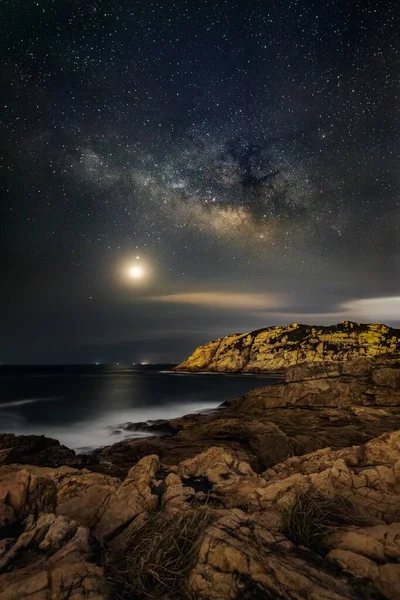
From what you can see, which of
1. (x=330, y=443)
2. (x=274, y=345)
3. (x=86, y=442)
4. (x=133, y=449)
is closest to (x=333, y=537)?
(x=330, y=443)

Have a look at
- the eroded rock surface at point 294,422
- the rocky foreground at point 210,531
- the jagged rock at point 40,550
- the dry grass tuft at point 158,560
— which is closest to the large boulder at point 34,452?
the eroded rock surface at point 294,422

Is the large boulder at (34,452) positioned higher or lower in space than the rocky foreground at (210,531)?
lower

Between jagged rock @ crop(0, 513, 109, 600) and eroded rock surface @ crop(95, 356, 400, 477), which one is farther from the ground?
jagged rock @ crop(0, 513, 109, 600)

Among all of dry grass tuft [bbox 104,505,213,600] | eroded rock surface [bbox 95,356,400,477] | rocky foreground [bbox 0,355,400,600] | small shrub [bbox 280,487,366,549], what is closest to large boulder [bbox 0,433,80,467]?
eroded rock surface [bbox 95,356,400,477]

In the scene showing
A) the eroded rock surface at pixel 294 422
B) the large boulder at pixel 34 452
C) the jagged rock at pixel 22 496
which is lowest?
the large boulder at pixel 34 452

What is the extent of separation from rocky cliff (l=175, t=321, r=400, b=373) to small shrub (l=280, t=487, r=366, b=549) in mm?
131054

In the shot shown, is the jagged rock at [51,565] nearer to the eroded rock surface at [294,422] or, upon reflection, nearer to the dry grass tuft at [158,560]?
the dry grass tuft at [158,560]

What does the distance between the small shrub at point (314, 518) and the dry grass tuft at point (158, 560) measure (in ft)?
3.87

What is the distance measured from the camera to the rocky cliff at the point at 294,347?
13550 centimetres

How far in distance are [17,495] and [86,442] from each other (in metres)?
25.1

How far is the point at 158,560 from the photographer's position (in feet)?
13.0

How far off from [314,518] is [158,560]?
2.39 meters

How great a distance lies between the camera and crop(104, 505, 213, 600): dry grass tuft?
3754mm

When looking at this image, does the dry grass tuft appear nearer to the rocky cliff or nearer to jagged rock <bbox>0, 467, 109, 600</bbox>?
jagged rock <bbox>0, 467, 109, 600</bbox>
